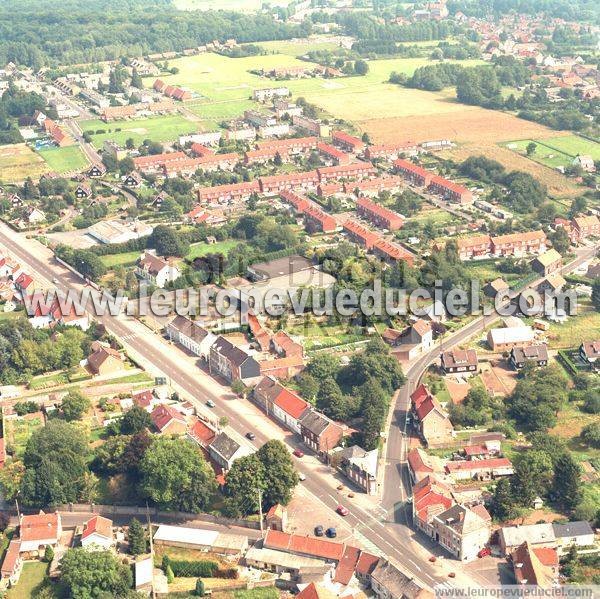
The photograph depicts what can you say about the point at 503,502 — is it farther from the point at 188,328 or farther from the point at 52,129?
the point at 52,129

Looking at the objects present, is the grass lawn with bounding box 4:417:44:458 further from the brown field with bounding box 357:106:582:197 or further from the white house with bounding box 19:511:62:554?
the brown field with bounding box 357:106:582:197

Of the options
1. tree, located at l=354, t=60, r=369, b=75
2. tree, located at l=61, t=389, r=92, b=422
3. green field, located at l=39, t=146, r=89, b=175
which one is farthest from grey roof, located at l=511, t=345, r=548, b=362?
tree, located at l=354, t=60, r=369, b=75

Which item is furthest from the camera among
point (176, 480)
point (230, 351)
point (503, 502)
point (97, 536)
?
point (230, 351)

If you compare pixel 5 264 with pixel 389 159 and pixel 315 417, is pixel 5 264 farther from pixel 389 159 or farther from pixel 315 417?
pixel 389 159

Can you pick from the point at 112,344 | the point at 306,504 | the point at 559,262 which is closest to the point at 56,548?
the point at 306,504

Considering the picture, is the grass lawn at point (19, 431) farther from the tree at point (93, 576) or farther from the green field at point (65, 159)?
the green field at point (65, 159)

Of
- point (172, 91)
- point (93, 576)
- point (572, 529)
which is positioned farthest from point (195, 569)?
point (172, 91)
